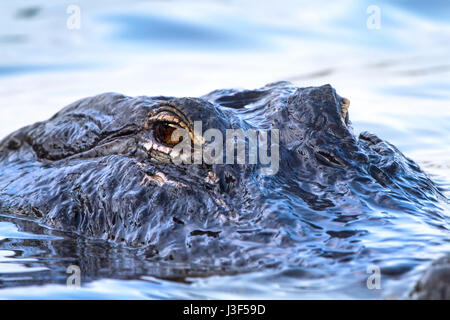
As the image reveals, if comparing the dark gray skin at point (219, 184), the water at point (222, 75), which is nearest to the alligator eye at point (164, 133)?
the dark gray skin at point (219, 184)

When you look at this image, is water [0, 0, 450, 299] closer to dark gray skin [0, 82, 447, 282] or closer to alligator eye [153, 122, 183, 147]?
dark gray skin [0, 82, 447, 282]

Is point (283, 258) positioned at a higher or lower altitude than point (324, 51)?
lower

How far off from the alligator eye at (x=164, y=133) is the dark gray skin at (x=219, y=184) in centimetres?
1

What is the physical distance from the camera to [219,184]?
445cm

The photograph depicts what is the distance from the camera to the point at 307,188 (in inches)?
176

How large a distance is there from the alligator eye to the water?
2.59 ft

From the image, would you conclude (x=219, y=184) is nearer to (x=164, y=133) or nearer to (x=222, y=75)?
(x=164, y=133)

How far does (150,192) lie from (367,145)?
1753 mm

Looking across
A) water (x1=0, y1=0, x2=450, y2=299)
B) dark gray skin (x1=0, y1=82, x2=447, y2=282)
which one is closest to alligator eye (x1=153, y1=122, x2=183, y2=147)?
dark gray skin (x1=0, y1=82, x2=447, y2=282)

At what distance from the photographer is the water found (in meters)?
3.71

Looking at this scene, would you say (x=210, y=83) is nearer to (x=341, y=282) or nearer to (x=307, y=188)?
(x=307, y=188)

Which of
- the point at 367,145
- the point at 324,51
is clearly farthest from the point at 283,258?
the point at 324,51

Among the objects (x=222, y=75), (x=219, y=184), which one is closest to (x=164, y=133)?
(x=219, y=184)

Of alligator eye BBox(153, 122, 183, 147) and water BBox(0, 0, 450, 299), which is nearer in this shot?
water BBox(0, 0, 450, 299)
